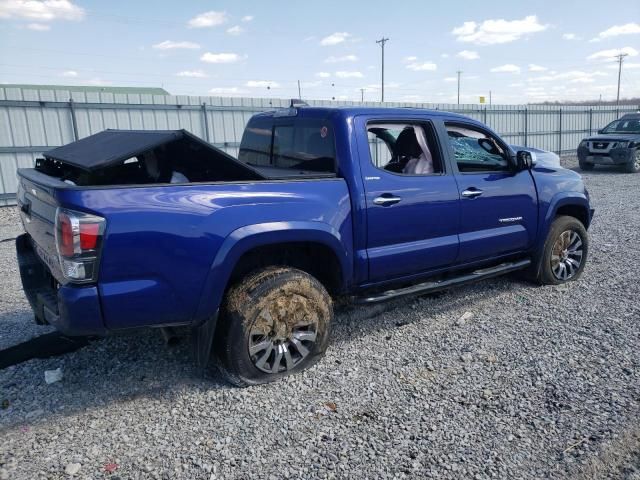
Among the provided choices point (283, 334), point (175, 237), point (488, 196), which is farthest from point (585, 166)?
point (175, 237)

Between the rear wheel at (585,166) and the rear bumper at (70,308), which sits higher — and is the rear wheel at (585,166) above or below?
below

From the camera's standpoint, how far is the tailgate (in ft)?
9.66

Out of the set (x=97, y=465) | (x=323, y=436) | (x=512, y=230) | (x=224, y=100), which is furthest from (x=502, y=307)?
(x=224, y=100)

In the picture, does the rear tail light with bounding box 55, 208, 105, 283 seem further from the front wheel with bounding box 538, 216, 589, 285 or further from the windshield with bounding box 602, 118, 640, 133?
the windshield with bounding box 602, 118, 640, 133

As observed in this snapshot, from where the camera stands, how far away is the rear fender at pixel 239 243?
3.09 metres

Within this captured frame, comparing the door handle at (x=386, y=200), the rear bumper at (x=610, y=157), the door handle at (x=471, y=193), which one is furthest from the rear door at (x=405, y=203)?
the rear bumper at (x=610, y=157)

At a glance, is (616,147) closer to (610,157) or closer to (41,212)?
(610,157)

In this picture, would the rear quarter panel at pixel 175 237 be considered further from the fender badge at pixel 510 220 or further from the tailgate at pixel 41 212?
the fender badge at pixel 510 220

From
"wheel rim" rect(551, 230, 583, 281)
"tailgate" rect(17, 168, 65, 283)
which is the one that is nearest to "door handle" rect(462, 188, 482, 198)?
"wheel rim" rect(551, 230, 583, 281)

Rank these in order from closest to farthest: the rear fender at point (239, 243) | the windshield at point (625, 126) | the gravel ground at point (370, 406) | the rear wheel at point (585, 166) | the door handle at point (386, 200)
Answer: the gravel ground at point (370, 406)
the rear fender at point (239, 243)
the door handle at point (386, 200)
the windshield at point (625, 126)
the rear wheel at point (585, 166)

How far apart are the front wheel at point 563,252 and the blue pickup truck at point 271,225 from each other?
0.28 meters

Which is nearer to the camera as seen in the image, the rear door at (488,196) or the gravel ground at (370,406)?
the gravel ground at (370,406)

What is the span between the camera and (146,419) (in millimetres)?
3070

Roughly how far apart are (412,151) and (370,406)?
219 centimetres
